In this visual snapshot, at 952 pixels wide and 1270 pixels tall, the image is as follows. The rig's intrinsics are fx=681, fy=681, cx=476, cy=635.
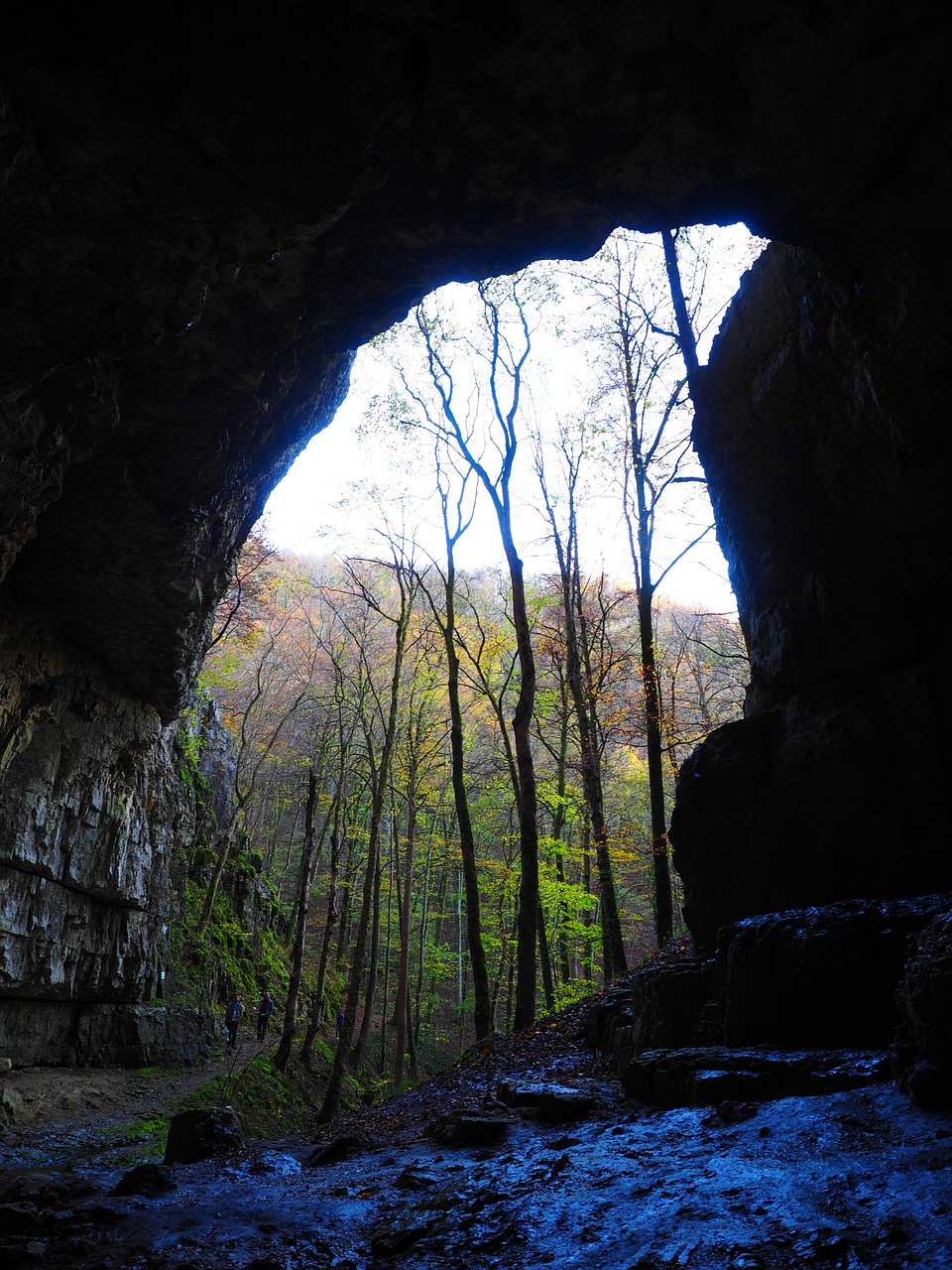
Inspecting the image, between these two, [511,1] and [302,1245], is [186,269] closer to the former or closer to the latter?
[511,1]

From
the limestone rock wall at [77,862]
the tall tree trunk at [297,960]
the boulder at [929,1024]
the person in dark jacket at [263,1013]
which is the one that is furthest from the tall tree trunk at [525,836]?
the person in dark jacket at [263,1013]

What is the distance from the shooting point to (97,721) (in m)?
11.7

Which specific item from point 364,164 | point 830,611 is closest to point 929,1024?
point 830,611

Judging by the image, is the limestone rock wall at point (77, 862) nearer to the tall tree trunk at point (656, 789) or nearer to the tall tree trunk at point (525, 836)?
the tall tree trunk at point (525, 836)

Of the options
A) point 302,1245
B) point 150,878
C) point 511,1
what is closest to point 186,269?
point 511,1

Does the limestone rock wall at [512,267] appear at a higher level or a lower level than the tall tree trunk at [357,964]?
higher

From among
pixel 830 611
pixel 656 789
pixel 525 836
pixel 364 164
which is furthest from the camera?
pixel 656 789

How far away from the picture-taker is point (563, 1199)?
145 inches

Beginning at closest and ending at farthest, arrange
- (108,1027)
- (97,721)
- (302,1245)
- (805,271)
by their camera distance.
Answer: (302,1245)
(805,271)
(97,721)
(108,1027)

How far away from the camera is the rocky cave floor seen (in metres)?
2.80

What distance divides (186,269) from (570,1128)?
794 cm

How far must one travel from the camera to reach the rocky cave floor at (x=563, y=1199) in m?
2.80

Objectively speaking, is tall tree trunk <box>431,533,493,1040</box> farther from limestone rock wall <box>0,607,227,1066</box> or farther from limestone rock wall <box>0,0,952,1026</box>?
limestone rock wall <box>0,607,227,1066</box>

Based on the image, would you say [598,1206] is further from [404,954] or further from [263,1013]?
[263,1013]
